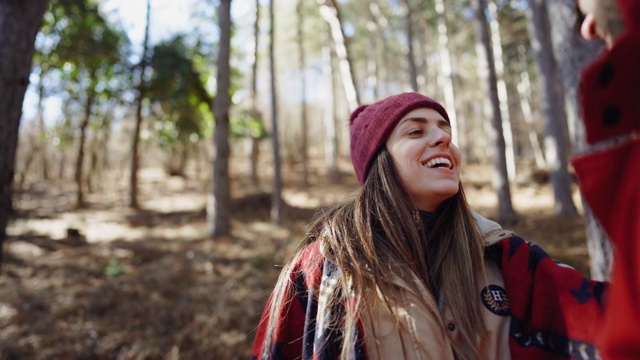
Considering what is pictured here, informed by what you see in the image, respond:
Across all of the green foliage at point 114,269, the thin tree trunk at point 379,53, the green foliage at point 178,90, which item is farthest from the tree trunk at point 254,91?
the green foliage at point 114,269

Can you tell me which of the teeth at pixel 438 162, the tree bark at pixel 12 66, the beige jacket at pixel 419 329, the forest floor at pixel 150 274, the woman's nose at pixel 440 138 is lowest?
the forest floor at pixel 150 274

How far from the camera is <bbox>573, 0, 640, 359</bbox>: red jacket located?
0.62 meters

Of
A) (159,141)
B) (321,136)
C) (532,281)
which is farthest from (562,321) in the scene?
(321,136)

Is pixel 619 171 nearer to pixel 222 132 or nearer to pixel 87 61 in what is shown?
pixel 222 132

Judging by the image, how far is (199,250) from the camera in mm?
8195

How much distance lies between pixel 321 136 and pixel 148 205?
24.0 metres

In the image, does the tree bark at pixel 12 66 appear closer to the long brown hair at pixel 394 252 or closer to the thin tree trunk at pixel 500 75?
the long brown hair at pixel 394 252

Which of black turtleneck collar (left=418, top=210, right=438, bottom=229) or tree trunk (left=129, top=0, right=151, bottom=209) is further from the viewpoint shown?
tree trunk (left=129, top=0, right=151, bottom=209)

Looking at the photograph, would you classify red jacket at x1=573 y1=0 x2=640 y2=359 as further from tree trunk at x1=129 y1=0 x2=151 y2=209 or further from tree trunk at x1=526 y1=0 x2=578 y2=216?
tree trunk at x1=129 y1=0 x2=151 y2=209

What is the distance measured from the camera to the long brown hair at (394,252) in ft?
4.28

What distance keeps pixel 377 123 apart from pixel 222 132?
315 inches

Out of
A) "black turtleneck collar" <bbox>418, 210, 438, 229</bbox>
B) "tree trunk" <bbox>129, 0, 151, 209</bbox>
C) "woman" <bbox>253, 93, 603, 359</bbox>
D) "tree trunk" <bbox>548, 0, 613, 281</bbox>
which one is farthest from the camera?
"tree trunk" <bbox>129, 0, 151, 209</bbox>

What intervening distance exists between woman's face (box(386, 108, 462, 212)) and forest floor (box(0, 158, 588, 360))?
690 millimetres

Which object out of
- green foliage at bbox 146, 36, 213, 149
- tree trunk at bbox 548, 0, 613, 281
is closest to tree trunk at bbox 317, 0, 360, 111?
tree trunk at bbox 548, 0, 613, 281
